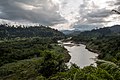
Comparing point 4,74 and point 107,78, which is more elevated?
point 107,78

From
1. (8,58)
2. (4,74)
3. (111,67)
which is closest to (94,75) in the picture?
(111,67)

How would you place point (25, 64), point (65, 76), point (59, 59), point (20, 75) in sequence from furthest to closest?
point (25, 64), point (20, 75), point (59, 59), point (65, 76)

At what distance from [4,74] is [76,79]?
68000 mm

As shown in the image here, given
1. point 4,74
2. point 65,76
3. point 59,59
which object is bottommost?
point 4,74

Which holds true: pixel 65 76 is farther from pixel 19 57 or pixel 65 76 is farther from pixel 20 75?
pixel 19 57

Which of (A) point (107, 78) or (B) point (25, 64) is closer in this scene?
(A) point (107, 78)

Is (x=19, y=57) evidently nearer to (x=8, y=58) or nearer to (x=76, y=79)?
(x=8, y=58)

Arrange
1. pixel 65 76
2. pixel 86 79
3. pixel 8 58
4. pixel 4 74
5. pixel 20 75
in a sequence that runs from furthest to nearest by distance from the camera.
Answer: pixel 8 58 < pixel 4 74 < pixel 20 75 < pixel 65 76 < pixel 86 79

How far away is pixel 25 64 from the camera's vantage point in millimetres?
90875

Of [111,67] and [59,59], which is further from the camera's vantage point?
[59,59]

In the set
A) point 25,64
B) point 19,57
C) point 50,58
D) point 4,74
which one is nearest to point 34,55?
point 19,57

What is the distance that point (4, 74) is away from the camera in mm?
80875

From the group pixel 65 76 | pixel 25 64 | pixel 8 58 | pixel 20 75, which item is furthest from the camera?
pixel 8 58

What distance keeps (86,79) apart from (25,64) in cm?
7612
